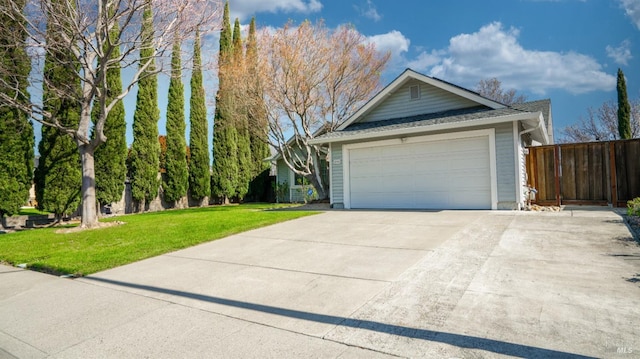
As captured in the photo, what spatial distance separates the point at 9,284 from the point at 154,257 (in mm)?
1836

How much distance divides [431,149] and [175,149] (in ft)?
42.3

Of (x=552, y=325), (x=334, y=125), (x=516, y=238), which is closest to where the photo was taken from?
(x=552, y=325)

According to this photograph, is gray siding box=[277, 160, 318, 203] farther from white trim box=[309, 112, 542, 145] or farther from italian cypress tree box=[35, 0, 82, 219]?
italian cypress tree box=[35, 0, 82, 219]

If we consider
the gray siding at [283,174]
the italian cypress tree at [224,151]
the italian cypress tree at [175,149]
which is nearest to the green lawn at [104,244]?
the italian cypress tree at [175,149]

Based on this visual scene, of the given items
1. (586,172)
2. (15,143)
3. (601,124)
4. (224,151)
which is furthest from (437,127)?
(601,124)

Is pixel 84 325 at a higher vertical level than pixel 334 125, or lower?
lower

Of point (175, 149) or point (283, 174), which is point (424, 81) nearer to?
point (283, 174)

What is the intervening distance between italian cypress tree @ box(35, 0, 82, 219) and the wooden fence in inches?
Result: 582

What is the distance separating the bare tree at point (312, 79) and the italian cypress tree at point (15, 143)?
7.59 meters

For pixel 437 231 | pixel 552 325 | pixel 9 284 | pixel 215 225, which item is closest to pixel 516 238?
pixel 437 231

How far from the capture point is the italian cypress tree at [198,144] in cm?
1858

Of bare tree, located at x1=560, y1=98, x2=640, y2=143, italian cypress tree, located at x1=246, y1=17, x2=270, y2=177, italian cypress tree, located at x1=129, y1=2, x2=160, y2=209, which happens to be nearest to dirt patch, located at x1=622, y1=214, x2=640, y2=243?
italian cypress tree, located at x1=246, y1=17, x2=270, y2=177

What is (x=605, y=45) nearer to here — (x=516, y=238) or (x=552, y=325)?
(x=516, y=238)

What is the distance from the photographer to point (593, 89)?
27.4 m
